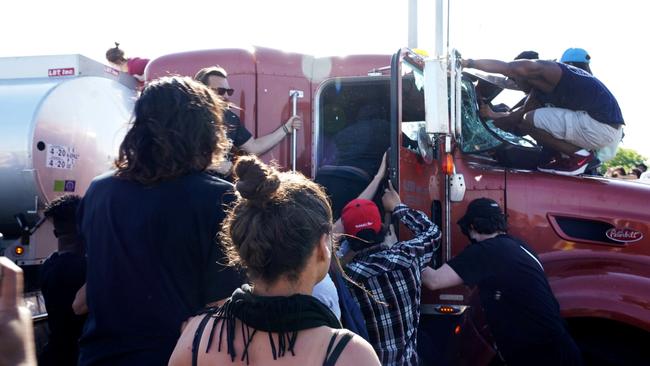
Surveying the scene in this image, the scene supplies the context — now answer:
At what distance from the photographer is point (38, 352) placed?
3.95 m

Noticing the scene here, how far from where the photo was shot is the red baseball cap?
3203 millimetres

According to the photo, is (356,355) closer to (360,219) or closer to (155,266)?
(155,266)

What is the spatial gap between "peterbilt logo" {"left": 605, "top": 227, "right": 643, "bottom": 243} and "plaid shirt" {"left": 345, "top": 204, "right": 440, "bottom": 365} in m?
1.24

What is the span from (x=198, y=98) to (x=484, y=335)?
2222 mm

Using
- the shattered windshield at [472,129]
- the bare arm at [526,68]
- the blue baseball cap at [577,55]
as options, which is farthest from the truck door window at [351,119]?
the blue baseball cap at [577,55]

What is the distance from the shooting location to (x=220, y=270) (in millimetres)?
1994

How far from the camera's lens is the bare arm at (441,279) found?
345 cm

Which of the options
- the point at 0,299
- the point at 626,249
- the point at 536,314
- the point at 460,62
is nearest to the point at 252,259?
the point at 0,299

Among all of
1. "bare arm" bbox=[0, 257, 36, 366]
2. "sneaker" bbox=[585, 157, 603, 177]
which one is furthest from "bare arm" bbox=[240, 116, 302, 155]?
"bare arm" bbox=[0, 257, 36, 366]

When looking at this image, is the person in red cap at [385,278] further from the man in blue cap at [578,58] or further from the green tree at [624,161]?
the green tree at [624,161]

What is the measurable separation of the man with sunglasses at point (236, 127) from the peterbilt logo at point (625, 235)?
2055 millimetres

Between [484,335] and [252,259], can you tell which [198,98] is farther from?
[484,335]

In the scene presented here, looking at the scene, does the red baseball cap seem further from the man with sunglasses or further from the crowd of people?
the man with sunglasses

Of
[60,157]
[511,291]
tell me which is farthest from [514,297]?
[60,157]
